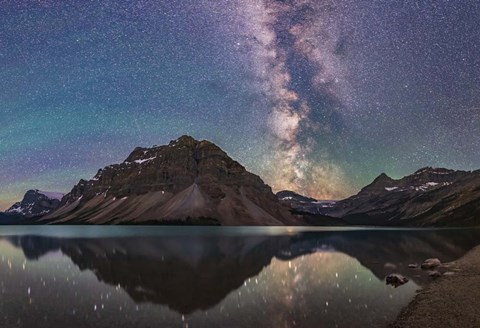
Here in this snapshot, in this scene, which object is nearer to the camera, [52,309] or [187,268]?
[52,309]

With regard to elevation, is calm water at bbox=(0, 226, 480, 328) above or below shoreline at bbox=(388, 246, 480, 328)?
below

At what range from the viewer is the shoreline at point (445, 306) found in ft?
93.9

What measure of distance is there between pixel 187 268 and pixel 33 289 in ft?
80.0

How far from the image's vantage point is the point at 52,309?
3472cm

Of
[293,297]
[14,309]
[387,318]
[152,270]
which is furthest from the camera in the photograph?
[152,270]

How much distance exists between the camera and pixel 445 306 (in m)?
33.6

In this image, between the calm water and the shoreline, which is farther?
the calm water

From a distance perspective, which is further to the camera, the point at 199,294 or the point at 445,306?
the point at 199,294

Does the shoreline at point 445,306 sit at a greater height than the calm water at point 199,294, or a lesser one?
greater

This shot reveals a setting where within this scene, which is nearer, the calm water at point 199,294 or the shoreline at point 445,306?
the shoreline at point 445,306

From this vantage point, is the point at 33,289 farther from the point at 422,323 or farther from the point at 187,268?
the point at 422,323

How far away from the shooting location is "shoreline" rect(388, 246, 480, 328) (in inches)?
1127

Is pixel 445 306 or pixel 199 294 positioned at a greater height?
pixel 445 306

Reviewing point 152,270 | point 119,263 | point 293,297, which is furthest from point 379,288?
point 119,263
